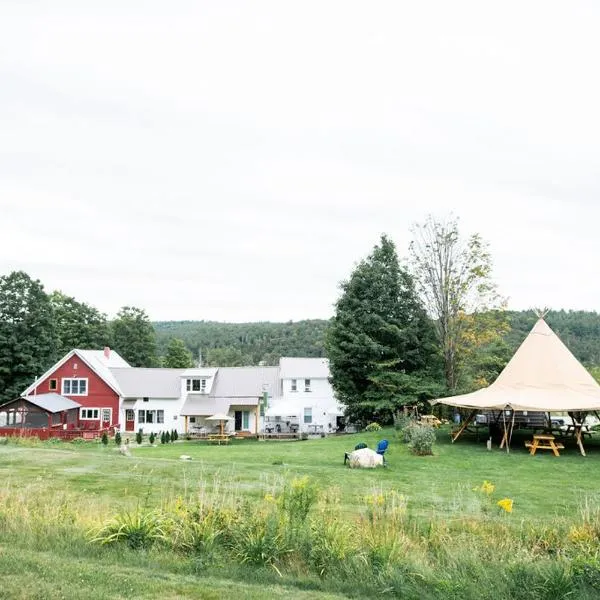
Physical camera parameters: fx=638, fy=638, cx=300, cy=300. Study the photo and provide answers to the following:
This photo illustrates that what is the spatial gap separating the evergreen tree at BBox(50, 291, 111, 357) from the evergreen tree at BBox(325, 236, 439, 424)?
1285 inches

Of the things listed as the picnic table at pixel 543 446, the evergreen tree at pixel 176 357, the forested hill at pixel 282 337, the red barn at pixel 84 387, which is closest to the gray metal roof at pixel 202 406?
the red barn at pixel 84 387

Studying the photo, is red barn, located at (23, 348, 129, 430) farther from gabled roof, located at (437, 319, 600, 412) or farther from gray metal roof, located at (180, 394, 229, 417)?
gabled roof, located at (437, 319, 600, 412)

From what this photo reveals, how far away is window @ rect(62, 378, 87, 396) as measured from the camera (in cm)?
4500

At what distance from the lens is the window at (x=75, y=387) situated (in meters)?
45.0

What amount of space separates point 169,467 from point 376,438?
39.7 feet

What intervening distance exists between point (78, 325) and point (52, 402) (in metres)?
20.2

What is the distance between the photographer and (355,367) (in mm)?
34438

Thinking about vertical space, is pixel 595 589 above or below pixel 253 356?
below

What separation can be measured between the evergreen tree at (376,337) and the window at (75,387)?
19730 millimetres

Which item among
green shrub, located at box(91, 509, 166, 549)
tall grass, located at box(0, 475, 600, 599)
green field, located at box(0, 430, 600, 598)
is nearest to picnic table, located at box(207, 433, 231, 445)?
green field, located at box(0, 430, 600, 598)

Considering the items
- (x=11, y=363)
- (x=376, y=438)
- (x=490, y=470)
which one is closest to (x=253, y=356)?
(x=11, y=363)

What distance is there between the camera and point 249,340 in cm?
12562

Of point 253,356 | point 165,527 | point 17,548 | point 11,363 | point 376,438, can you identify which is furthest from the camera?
point 253,356

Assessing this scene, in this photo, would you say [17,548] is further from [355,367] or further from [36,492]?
[355,367]
